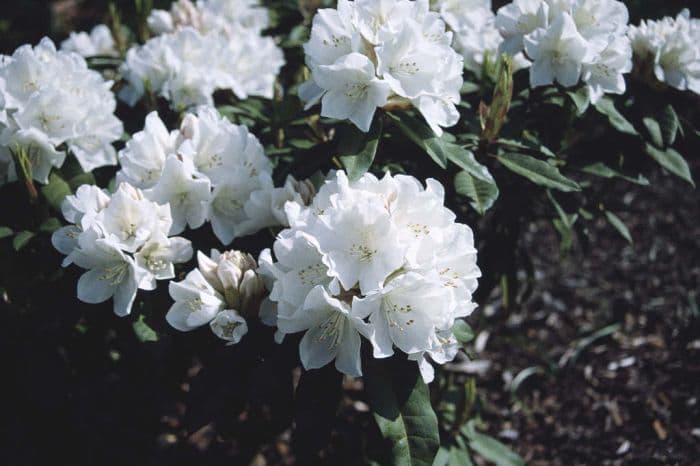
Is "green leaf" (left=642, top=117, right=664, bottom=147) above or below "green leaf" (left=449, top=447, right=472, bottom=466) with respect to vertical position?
above

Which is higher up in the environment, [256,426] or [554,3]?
[554,3]

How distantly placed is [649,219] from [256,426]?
2.57 m

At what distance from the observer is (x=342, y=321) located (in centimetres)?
149

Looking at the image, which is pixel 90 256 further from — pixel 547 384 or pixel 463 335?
pixel 547 384

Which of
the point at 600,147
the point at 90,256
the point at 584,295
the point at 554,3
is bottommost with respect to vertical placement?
the point at 584,295

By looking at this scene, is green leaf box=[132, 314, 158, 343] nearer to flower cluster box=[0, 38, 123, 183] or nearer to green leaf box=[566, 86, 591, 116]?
flower cluster box=[0, 38, 123, 183]

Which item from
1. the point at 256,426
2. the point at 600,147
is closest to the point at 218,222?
the point at 256,426

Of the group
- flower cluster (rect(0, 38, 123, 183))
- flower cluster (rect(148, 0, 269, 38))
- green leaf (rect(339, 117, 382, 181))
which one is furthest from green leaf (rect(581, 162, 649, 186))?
flower cluster (rect(0, 38, 123, 183))

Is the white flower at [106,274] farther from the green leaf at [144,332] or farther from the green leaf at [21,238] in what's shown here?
the green leaf at [21,238]

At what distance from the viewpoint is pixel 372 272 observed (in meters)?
1.38

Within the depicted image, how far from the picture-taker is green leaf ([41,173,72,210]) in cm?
189

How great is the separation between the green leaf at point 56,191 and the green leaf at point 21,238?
0.11 m

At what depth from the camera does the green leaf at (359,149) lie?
1.63 metres

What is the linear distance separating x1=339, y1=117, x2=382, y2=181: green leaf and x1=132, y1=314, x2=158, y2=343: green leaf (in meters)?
0.63
